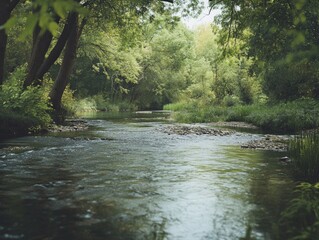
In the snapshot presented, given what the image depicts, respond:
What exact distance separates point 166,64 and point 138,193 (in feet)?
179

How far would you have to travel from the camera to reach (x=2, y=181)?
772cm

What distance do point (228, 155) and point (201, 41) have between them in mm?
81656

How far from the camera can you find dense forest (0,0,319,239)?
5.76 metres

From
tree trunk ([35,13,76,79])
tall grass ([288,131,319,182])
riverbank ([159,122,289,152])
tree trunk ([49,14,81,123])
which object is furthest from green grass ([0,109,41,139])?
tall grass ([288,131,319,182])

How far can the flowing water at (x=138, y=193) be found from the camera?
5000mm

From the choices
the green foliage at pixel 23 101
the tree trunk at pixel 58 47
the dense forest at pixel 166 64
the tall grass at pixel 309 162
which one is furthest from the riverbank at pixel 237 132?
the tree trunk at pixel 58 47

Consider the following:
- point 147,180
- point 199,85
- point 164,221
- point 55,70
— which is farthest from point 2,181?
point 55,70

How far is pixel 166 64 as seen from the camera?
60531mm

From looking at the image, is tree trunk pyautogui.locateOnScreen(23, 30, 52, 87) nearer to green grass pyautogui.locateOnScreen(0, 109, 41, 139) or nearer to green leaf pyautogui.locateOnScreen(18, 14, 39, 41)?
green grass pyautogui.locateOnScreen(0, 109, 41, 139)

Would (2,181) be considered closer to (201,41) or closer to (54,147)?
(54,147)

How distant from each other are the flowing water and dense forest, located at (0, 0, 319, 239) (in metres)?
0.82

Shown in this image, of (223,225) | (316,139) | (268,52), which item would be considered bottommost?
(223,225)

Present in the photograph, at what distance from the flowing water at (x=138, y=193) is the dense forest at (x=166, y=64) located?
2.70 ft

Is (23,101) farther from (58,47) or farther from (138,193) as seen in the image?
(138,193)
